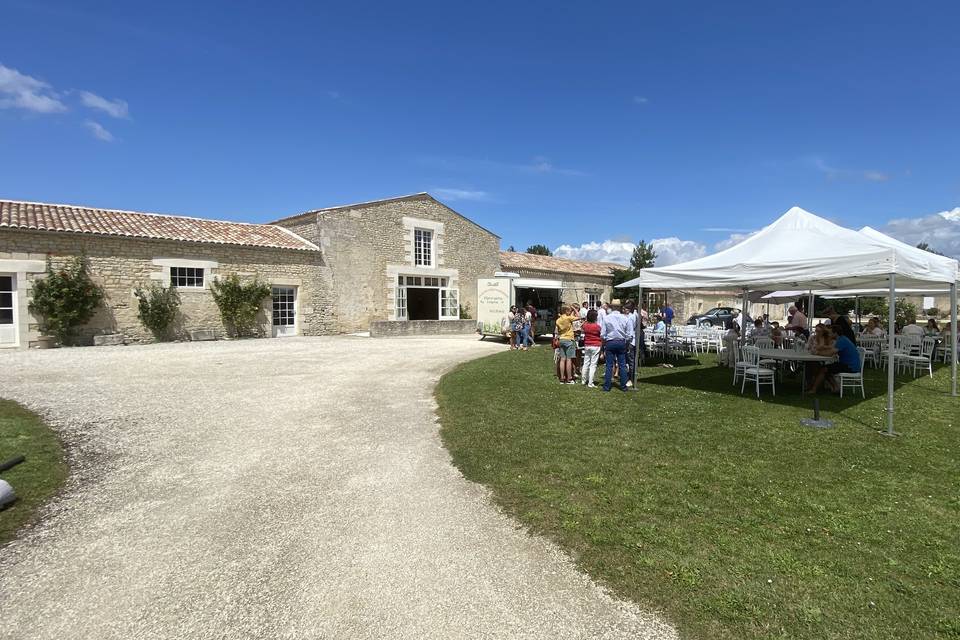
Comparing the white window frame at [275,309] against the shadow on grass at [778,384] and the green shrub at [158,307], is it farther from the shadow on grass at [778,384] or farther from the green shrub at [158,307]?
the shadow on grass at [778,384]

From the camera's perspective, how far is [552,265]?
92.8 ft

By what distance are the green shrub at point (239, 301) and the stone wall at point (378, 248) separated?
10.0 ft

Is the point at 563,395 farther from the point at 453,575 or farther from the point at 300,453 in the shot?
the point at 453,575

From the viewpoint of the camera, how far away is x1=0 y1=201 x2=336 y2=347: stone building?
1258 cm

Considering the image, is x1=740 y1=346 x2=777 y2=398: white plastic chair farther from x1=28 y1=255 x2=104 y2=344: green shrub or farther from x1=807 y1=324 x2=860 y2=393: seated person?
x1=28 y1=255 x2=104 y2=344: green shrub

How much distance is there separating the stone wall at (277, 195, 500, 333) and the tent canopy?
13398 mm

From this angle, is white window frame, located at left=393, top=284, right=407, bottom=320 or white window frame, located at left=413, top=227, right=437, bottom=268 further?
white window frame, located at left=413, top=227, right=437, bottom=268

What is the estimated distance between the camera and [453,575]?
8.90 feet

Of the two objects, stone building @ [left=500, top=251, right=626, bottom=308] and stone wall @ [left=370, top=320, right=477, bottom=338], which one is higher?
stone building @ [left=500, top=251, right=626, bottom=308]

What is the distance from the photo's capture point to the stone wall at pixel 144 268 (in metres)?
12.7

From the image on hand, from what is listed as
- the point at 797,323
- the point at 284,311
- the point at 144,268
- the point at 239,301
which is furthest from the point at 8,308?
the point at 797,323

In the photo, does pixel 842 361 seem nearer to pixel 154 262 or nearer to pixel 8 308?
pixel 154 262

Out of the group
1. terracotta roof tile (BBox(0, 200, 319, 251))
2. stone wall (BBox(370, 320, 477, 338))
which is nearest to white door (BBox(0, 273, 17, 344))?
terracotta roof tile (BBox(0, 200, 319, 251))

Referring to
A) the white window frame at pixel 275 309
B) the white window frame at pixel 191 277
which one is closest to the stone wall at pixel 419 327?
the white window frame at pixel 275 309
